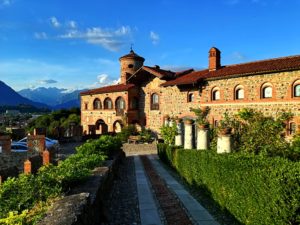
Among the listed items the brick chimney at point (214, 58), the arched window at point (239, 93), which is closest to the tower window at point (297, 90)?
the arched window at point (239, 93)

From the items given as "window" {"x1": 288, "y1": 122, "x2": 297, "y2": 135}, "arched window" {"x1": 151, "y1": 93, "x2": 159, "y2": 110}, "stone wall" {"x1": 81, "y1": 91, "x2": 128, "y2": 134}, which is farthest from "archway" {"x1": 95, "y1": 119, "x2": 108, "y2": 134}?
"window" {"x1": 288, "y1": 122, "x2": 297, "y2": 135}

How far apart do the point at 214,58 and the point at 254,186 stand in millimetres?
24459

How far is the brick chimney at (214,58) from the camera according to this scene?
29.9m

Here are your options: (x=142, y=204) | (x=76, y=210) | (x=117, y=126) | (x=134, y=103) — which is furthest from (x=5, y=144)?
(x=117, y=126)

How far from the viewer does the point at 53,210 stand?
523 centimetres

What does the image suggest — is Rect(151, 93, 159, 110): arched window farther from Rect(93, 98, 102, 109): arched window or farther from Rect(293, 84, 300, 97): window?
Rect(293, 84, 300, 97): window

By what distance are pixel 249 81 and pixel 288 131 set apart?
15.6 ft

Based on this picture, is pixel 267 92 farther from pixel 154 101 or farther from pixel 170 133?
pixel 154 101

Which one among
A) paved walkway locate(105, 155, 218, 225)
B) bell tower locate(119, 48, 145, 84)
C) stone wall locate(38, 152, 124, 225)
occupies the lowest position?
paved walkway locate(105, 155, 218, 225)

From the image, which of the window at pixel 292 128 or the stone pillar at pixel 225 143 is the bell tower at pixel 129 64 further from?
the stone pillar at pixel 225 143

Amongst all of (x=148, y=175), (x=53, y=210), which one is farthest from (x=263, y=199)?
(x=148, y=175)

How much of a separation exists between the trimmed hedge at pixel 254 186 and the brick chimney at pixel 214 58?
2062 cm

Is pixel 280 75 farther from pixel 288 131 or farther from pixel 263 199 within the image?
pixel 263 199

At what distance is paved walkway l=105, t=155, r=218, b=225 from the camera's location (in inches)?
314
